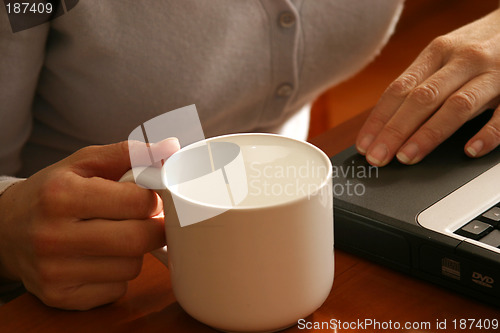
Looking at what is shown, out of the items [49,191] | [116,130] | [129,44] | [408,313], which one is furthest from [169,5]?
[408,313]

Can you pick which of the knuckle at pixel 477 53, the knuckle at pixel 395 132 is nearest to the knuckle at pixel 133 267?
the knuckle at pixel 395 132

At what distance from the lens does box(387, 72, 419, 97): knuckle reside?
61 cm

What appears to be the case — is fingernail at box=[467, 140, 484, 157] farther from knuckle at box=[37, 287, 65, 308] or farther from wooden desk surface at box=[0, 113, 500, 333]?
knuckle at box=[37, 287, 65, 308]

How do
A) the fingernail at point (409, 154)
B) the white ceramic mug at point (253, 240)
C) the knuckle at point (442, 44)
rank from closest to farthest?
the white ceramic mug at point (253, 240), the fingernail at point (409, 154), the knuckle at point (442, 44)

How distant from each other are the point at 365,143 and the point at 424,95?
0.27ft

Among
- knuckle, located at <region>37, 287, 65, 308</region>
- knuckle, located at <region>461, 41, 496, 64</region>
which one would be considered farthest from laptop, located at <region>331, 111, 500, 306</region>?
knuckle, located at <region>37, 287, 65, 308</region>

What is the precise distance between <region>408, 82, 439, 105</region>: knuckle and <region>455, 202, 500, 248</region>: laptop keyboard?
0.17m

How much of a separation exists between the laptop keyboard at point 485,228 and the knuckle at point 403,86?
0.66 feet

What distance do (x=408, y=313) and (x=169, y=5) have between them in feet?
1.49

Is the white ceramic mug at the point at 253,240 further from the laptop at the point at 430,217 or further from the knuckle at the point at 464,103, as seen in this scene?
the knuckle at the point at 464,103

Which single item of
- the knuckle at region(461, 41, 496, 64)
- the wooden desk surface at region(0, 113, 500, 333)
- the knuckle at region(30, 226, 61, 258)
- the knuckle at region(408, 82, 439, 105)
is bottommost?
the wooden desk surface at region(0, 113, 500, 333)

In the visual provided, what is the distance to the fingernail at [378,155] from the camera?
541mm

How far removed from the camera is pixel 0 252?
50 centimetres

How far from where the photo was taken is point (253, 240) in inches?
13.7
